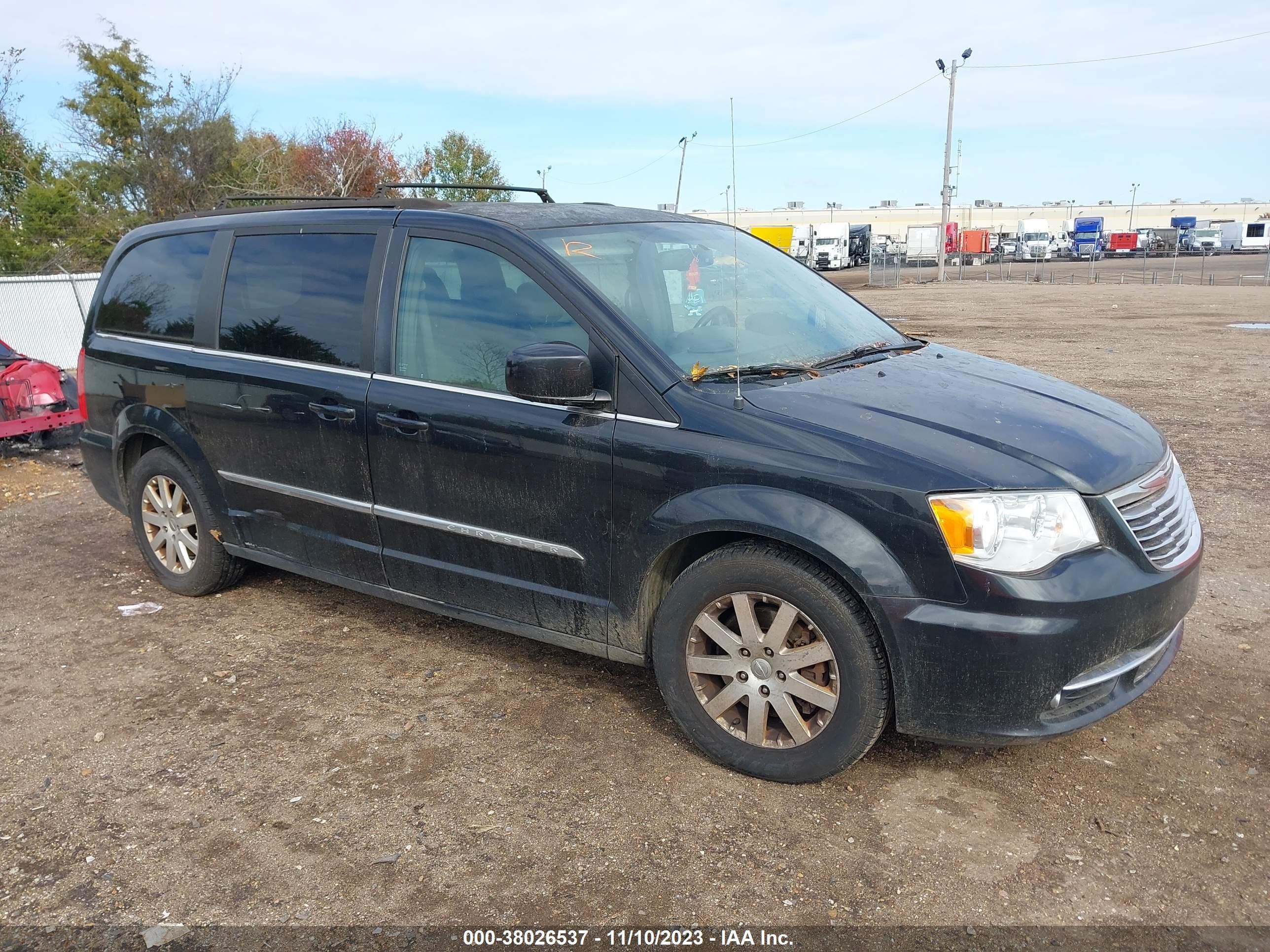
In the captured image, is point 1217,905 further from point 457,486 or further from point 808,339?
point 457,486

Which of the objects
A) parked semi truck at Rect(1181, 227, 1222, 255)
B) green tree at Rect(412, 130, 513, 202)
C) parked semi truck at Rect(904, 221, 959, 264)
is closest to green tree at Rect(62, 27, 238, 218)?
green tree at Rect(412, 130, 513, 202)

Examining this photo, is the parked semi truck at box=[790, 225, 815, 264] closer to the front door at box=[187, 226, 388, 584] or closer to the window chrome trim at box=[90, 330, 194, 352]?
the window chrome trim at box=[90, 330, 194, 352]

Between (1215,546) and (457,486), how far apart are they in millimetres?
4380

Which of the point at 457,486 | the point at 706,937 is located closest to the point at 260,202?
the point at 457,486

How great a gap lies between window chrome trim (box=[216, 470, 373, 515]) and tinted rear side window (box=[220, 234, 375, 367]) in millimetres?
574

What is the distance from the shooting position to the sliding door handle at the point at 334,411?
425 cm

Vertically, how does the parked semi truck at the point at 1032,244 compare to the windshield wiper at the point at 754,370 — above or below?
below

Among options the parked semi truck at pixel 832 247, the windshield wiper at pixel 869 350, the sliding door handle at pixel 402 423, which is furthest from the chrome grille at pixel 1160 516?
the parked semi truck at pixel 832 247

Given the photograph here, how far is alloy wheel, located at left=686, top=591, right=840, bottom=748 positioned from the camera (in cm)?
329

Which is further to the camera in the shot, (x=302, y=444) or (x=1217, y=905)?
(x=302, y=444)

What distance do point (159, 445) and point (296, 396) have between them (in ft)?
4.54

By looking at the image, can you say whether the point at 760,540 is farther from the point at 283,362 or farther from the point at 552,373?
the point at 283,362

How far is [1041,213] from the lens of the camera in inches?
4754

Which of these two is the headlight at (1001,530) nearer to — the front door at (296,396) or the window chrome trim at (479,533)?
the window chrome trim at (479,533)
